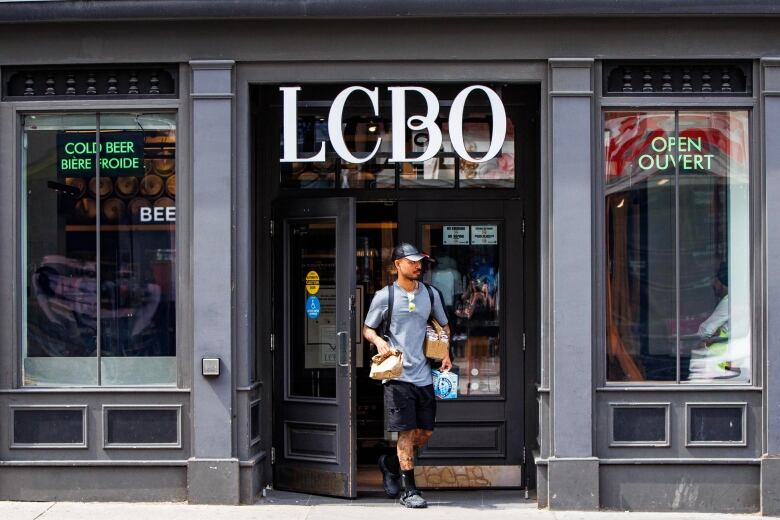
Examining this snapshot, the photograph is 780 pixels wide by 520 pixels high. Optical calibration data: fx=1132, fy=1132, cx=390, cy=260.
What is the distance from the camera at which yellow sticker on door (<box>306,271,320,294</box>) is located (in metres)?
9.77

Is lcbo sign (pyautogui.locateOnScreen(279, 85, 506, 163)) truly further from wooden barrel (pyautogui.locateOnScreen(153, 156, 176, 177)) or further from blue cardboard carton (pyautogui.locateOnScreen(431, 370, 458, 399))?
blue cardboard carton (pyautogui.locateOnScreen(431, 370, 458, 399))

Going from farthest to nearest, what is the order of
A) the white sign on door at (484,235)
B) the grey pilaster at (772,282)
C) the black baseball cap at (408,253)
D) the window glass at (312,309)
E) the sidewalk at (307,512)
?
the white sign on door at (484,235) → the window glass at (312,309) → the black baseball cap at (408,253) → the grey pilaster at (772,282) → the sidewalk at (307,512)

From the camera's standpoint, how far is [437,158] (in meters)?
10.1

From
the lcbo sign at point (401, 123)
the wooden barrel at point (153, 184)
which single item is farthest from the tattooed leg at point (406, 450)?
the wooden barrel at point (153, 184)

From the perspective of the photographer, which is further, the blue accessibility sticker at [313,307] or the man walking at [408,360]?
the blue accessibility sticker at [313,307]

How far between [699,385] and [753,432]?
55cm

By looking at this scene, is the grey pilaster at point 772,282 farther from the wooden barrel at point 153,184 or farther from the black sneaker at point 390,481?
the wooden barrel at point 153,184

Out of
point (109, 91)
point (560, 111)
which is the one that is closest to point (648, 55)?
point (560, 111)

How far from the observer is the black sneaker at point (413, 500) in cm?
908

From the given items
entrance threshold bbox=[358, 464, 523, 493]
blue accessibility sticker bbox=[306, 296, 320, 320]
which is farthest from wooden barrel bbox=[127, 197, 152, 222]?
entrance threshold bbox=[358, 464, 523, 493]

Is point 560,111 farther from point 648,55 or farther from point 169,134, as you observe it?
point 169,134

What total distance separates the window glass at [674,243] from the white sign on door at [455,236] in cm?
140

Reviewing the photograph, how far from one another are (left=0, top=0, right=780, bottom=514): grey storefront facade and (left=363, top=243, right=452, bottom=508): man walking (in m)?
0.46

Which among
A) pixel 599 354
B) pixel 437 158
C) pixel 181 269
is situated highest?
pixel 437 158
